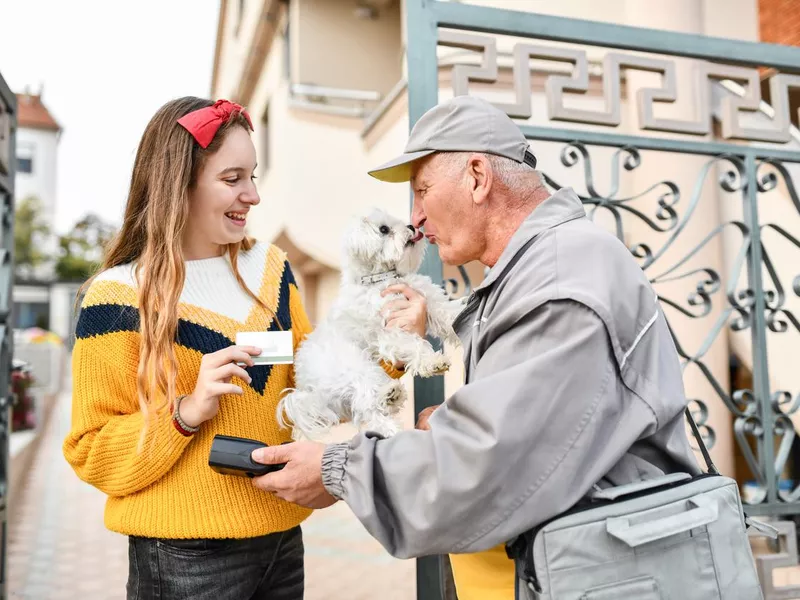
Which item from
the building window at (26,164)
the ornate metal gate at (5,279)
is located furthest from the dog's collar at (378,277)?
the building window at (26,164)

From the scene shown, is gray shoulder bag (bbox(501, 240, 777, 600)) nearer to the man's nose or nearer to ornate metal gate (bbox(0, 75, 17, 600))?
the man's nose

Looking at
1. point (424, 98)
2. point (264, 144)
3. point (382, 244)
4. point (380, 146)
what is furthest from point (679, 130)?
point (264, 144)

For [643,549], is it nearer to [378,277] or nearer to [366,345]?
[366,345]

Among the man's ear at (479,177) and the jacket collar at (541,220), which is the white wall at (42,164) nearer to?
the man's ear at (479,177)

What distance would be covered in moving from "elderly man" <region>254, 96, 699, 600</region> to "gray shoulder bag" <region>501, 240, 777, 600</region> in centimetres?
5

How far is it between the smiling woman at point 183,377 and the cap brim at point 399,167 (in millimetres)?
366

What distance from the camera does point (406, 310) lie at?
2012 millimetres

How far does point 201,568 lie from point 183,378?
0.49 m

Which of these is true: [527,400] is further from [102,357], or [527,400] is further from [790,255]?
[790,255]

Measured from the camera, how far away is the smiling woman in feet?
5.30

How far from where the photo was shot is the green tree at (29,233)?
2875 centimetres

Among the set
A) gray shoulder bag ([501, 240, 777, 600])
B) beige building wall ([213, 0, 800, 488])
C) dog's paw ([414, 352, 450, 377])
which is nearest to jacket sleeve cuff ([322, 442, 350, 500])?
gray shoulder bag ([501, 240, 777, 600])

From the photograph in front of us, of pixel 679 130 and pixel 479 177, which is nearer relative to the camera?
pixel 479 177

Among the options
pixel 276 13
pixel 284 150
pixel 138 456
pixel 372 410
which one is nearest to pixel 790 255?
pixel 372 410
